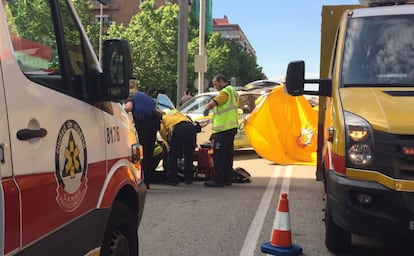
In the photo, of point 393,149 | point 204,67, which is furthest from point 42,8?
point 204,67

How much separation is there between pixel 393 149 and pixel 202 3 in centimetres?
1660

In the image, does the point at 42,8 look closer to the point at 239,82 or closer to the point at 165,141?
the point at 165,141

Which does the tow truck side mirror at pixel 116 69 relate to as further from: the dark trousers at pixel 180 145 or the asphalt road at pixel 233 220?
the dark trousers at pixel 180 145

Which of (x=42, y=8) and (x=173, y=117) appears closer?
(x=42, y=8)

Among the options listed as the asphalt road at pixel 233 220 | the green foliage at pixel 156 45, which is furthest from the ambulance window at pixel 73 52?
the green foliage at pixel 156 45

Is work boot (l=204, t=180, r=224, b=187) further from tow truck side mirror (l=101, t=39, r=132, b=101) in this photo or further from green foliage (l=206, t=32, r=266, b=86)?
green foliage (l=206, t=32, r=266, b=86)

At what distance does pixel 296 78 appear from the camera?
5266mm

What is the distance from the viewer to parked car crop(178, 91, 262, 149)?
488 inches

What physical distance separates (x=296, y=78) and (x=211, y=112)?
721cm

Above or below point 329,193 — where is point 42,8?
above

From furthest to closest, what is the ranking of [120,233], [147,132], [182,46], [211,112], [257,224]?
1. [182,46]
2. [211,112]
3. [147,132]
4. [257,224]
5. [120,233]

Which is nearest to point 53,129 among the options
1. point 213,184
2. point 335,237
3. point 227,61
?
point 335,237

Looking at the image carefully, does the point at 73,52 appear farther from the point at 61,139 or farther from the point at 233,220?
the point at 233,220

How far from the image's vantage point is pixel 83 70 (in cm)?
330
